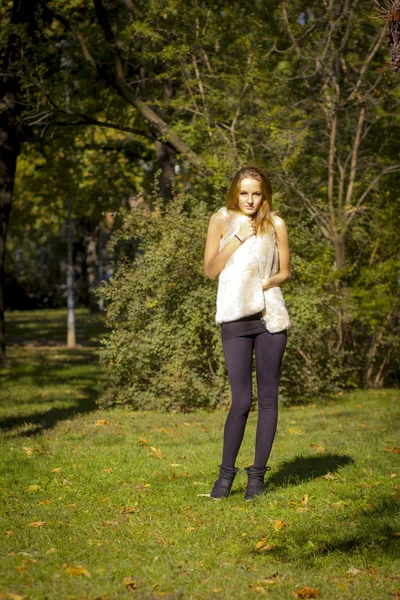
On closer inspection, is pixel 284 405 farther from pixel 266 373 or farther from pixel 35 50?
pixel 35 50

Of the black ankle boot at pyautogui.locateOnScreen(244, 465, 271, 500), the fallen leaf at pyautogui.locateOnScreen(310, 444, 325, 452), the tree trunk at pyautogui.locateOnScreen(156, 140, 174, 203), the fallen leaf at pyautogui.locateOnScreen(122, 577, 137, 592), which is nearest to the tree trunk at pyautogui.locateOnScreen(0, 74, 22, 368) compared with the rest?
the tree trunk at pyautogui.locateOnScreen(156, 140, 174, 203)

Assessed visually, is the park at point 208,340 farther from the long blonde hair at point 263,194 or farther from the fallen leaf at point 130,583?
the long blonde hair at point 263,194

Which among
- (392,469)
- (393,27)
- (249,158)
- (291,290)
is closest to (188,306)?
(291,290)

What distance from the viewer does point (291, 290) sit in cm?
1199

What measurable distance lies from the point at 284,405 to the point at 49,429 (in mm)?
3834

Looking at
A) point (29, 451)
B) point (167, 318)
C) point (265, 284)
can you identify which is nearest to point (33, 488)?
point (29, 451)

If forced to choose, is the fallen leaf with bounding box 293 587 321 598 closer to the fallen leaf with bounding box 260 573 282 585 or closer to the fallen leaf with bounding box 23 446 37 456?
the fallen leaf with bounding box 260 573 282 585

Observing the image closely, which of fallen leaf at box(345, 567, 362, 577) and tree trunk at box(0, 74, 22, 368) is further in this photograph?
tree trunk at box(0, 74, 22, 368)

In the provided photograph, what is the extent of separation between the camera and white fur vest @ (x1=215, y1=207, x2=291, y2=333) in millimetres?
5453

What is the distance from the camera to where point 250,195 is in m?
5.55

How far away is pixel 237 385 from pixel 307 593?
1.76 meters

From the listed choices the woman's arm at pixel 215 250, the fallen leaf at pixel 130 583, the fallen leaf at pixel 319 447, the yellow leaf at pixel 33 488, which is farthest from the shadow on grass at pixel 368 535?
the fallen leaf at pixel 319 447

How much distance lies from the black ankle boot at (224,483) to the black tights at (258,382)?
0.22 ft

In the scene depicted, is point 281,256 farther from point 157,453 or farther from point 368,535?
point 157,453
